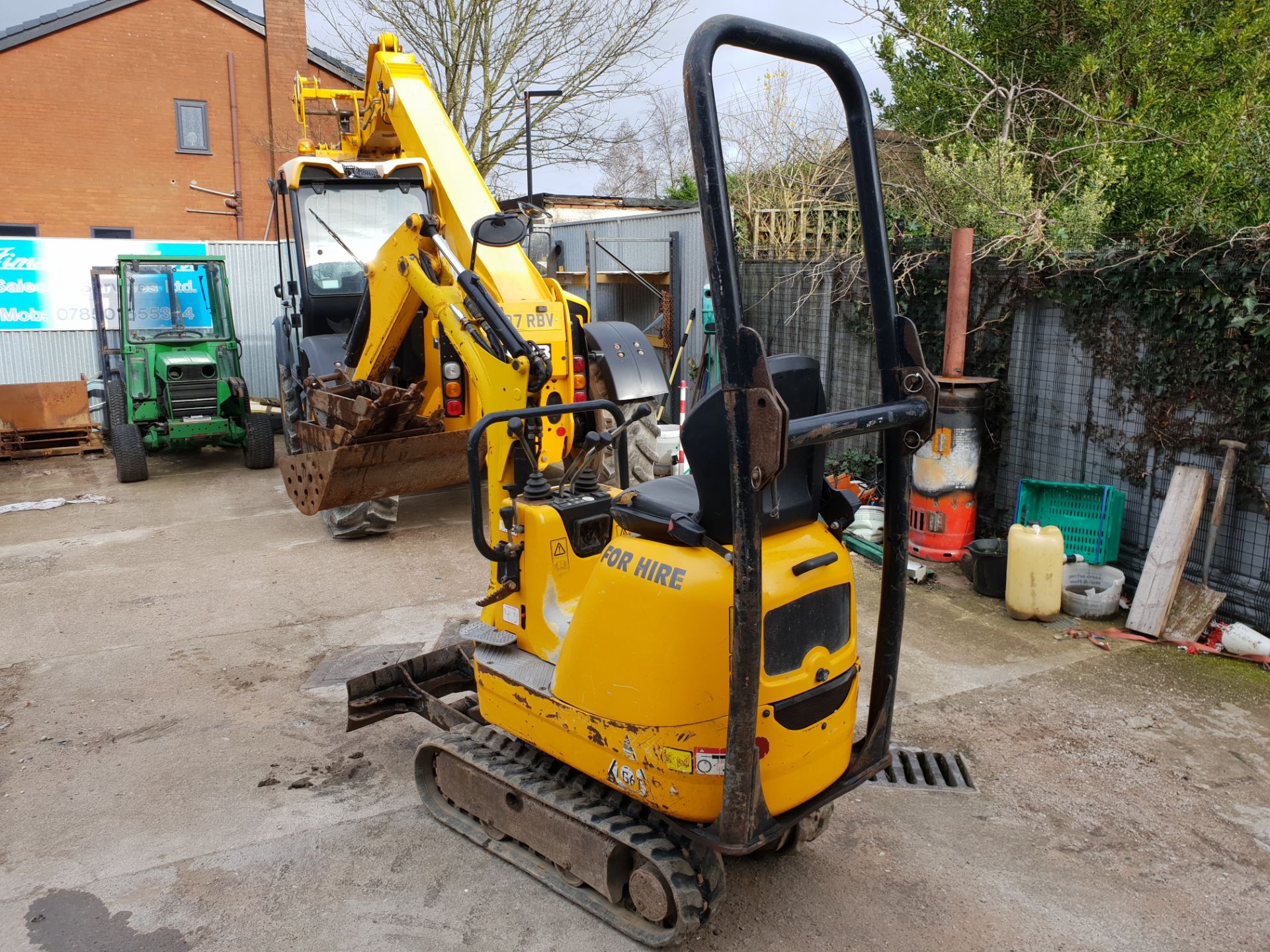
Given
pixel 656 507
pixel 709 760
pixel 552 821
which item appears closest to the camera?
pixel 709 760

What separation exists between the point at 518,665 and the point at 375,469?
3.47 metres

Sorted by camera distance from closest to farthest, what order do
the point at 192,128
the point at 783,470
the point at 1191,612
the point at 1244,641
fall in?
1. the point at 783,470
2. the point at 1244,641
3. the point at 1191,612
4. the point at 192,128

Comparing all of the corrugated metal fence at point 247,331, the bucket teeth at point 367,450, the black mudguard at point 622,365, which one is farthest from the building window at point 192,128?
the black mudguard at point 622,365

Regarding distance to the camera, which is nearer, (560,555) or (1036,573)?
(560,555)

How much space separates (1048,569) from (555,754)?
4010 mm

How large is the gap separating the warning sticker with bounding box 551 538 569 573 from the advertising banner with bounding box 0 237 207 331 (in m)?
11.1

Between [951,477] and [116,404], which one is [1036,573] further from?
[116,404]

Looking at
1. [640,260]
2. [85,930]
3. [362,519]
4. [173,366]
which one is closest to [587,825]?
[85,930]

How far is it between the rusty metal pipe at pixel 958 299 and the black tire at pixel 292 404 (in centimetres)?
532

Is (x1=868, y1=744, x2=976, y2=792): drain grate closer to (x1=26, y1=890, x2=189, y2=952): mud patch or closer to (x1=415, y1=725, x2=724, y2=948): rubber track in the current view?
(x1=415, y1=725, x2=724, y2=948): rubber track

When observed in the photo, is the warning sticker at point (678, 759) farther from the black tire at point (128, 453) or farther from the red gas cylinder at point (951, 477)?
the black tire at point (128, 453)

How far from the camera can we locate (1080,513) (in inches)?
262

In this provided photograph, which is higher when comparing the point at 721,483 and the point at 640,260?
the point at 640,260

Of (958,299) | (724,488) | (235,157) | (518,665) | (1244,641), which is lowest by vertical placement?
(1244,641)
